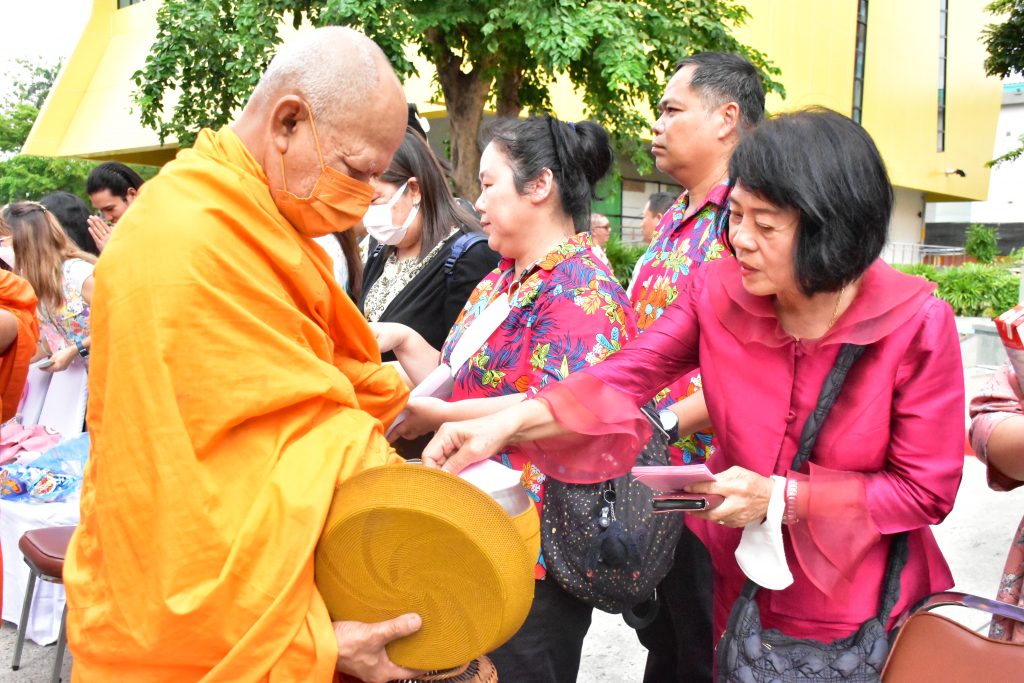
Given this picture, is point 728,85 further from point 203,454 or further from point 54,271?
point 54,271

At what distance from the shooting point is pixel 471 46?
9945 millimetres

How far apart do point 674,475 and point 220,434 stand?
30.7 inches

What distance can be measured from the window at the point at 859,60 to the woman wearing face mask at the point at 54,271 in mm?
19240

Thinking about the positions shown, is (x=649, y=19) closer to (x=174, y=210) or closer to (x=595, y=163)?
(x=595, y=163)

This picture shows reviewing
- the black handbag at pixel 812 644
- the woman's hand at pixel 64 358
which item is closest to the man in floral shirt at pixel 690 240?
the black handbag at pixel 812 644

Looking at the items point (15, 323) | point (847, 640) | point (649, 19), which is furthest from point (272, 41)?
point (847, 640)

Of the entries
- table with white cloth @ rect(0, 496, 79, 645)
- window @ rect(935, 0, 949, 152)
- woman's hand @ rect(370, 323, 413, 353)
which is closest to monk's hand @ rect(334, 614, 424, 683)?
woman's hand @ rect(370, 323, 413, 353)

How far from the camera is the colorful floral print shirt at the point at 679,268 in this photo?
8.72 feet

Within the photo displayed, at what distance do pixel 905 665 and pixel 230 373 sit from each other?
1311 millimetres

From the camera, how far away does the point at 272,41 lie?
9156 millimetres

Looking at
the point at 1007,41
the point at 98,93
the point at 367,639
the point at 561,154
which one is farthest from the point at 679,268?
the point at 98,93

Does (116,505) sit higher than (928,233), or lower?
higher

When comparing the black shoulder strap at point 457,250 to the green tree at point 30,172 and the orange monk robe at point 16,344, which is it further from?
the green tree at point 30,172

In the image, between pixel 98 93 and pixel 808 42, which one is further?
pixel 98 93
